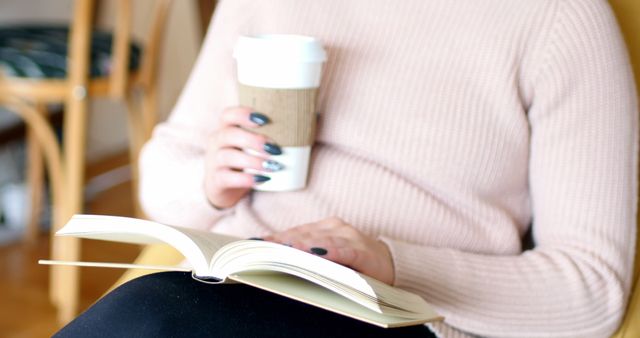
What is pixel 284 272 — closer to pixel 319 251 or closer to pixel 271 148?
pixel 319 251

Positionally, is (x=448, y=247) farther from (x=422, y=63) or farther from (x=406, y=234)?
(x=422, y=63)

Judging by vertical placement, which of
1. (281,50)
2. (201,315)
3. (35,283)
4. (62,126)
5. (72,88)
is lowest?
(35,283)

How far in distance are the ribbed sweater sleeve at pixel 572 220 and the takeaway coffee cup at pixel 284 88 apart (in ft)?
0.49

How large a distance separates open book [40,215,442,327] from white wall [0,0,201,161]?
7.65 feet

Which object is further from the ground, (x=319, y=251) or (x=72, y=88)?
(x=319, y=251)

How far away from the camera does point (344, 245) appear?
2.62ft

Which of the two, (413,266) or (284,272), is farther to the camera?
(413,266)

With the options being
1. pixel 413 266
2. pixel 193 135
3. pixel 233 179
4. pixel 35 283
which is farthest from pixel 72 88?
pixel 413 266

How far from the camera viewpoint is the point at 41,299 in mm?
2076

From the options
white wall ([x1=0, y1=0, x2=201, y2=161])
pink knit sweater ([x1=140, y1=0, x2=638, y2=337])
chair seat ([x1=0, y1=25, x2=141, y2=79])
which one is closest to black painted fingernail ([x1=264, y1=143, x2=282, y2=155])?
pink knit sweater ([x1=140, y1=0, x2=638, y2=337])

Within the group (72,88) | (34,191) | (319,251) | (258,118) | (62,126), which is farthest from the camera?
(62,126)

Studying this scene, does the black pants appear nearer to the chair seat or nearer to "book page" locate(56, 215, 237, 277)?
"book page" locate(56, 215, 237, 277)

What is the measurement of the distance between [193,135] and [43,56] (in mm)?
993

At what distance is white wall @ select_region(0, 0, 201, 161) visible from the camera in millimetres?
3018
